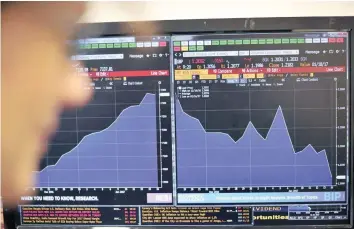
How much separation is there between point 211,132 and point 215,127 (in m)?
0.01

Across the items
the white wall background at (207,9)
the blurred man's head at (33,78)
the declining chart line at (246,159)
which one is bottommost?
the declining chart line at (246,159)

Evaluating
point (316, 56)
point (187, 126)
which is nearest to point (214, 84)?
point (187, 126)

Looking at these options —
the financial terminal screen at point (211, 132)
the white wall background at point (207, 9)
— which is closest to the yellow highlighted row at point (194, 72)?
the financial terminal screen at point (211, 132)

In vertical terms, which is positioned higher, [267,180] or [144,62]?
[144,62]

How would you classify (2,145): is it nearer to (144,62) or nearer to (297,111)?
(144,62)

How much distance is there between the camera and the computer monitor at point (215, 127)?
38.1 inches

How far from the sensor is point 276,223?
38.9 inches

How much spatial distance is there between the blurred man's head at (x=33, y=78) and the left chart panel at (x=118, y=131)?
30 millimetres

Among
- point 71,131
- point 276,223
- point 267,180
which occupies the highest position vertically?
point 71,131

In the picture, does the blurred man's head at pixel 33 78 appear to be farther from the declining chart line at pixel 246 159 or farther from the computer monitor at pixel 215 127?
the declining chart line at pixel 246 159

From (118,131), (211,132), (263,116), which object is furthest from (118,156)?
(263,116)

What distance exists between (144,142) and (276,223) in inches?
14.2

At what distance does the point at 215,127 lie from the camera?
3.22 feet

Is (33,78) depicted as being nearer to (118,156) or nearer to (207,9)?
(118,156)
